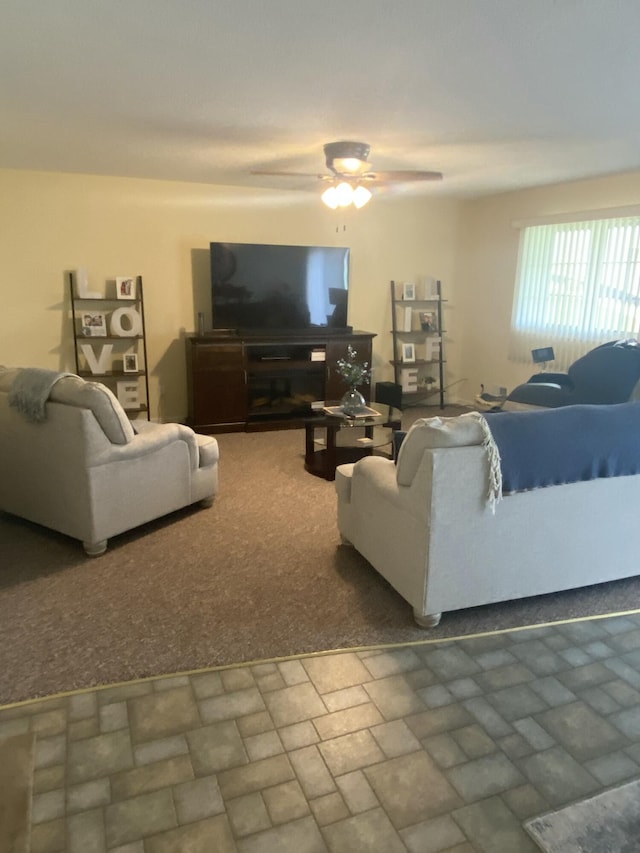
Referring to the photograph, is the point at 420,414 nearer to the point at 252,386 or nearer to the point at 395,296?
the point at 395,296

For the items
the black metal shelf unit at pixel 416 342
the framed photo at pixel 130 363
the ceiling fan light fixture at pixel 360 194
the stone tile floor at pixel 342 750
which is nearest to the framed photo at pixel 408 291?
the black metal shelf unit at pixel 416 342

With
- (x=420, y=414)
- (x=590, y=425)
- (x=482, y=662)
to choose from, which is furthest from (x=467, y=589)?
(x=420, y=414)

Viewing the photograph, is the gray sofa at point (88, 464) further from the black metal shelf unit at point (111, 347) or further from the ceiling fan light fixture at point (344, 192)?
the ceiling fan light fixture at point (344, 192)

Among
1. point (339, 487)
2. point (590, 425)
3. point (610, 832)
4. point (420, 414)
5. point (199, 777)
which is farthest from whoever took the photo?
point (420, 414)

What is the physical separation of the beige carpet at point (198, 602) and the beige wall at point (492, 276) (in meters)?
3.77

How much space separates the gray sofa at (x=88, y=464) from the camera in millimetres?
3162

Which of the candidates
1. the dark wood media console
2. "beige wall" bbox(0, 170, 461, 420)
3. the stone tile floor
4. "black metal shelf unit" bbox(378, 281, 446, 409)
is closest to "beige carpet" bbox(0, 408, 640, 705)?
the stone tile floor

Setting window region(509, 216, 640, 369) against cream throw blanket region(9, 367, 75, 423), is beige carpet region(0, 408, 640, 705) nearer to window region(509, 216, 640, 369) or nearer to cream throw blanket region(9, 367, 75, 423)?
cream throw blanket region(9, 367, 75, 423)

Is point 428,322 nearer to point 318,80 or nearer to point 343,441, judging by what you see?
point 343,441

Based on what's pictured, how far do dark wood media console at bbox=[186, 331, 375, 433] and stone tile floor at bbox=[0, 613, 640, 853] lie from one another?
3529 millimetres

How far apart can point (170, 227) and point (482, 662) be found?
15.6 feet

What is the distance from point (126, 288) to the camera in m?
5.48

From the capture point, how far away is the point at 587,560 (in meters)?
2.82

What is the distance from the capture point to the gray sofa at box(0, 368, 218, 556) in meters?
3.16
